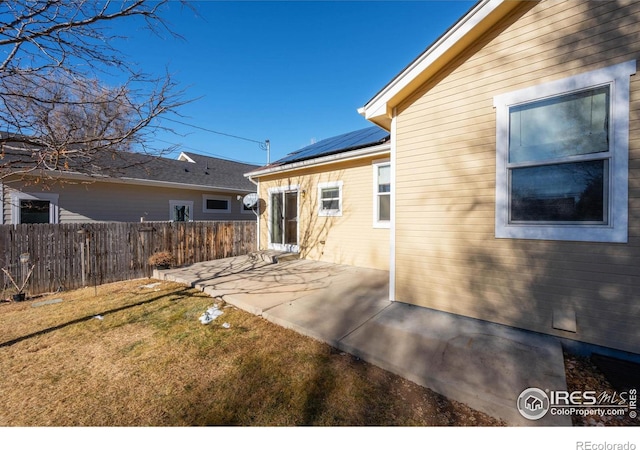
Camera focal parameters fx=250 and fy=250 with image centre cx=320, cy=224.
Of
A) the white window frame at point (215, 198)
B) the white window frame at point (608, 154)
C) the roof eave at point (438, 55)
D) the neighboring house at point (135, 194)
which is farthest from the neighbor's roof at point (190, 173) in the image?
the white window frame at point (608, 154)

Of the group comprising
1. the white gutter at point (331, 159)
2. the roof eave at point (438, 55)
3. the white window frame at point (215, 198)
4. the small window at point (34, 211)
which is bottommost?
the small window at point (34, 211)

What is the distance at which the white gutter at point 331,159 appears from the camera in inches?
245

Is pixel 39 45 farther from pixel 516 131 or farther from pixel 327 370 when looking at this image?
pixel 516 131

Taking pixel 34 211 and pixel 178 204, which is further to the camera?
pixel 178 204

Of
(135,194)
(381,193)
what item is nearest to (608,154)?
(381,193)

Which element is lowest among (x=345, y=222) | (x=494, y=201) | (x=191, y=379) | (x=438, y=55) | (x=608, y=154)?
(x=191, y=379)

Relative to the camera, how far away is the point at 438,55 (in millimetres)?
3494

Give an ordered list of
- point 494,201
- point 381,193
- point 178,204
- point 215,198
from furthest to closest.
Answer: point 215,198, point 178,204, point 381,193, point 494,201

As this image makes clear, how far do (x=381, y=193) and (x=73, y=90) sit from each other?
5.79 metres

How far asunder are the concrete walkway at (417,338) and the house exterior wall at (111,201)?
6447 millimetres

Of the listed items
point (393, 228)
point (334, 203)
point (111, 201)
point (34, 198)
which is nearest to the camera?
point (393, 228)

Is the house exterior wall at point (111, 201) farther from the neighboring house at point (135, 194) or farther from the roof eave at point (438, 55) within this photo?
the roof eave at point (438, 55)

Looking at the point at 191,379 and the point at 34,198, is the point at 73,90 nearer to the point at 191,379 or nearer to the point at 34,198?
the point at 191,379
